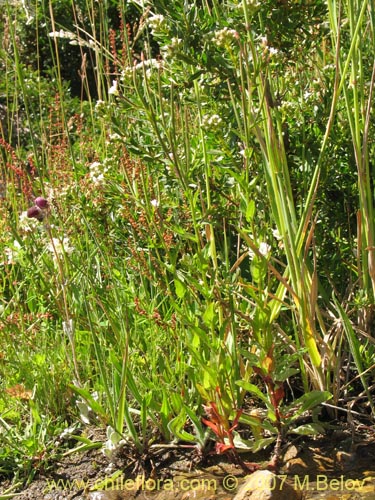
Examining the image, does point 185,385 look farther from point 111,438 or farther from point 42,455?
point 42,455

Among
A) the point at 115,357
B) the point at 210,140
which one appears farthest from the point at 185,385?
the point at 210,140

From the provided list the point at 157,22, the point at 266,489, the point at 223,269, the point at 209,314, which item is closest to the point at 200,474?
the point at 266,489

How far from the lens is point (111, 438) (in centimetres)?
196

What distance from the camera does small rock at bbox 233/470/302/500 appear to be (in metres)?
1.69

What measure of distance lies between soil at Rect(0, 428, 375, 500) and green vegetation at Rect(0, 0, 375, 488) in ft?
0.16

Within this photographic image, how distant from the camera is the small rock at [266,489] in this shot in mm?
1689

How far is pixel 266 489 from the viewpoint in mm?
1693

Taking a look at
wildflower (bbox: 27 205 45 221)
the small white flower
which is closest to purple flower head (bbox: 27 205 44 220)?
wildflower (bbox: 27 205 45 221)

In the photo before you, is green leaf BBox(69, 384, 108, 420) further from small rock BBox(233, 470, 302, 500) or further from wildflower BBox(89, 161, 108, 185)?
wildflower BBox(89, 161, 108, 185)

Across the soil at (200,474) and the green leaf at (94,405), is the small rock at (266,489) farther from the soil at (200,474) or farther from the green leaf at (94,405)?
the green leaf at (94,405)

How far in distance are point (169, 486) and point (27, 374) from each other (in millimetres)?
636

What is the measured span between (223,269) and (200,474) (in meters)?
0.60

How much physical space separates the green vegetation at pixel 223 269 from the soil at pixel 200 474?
0.16ft

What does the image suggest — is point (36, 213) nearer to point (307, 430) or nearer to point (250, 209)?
point (250, 209)
